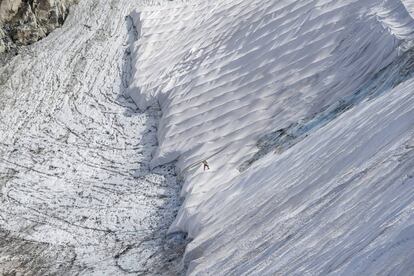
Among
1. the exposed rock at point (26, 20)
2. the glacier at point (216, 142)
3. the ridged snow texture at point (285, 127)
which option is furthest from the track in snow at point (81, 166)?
the ridged snow texture at point (285, 127)

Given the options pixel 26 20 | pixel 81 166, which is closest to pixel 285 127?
pixel 81 166

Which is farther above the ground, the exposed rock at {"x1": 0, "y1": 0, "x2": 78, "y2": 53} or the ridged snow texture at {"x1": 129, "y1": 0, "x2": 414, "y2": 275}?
the exposed rock at {"x1": 0, "y1": 0, "x2": 78, "y2": 53}

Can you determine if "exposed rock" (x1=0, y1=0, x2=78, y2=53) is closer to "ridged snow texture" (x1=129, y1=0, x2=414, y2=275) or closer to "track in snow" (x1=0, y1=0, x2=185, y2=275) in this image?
"track in snow" (x1=0, y1=0, x2=185, y2=275)

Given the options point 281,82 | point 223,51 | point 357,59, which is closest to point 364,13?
point 357,59

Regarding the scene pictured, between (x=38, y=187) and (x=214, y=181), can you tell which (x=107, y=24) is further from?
(x=214, y=181)

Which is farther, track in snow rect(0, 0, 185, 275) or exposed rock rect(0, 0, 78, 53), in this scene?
exposed rock rect(0, 0, 78, 53)

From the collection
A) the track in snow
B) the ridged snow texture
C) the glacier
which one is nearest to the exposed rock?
the track in snow

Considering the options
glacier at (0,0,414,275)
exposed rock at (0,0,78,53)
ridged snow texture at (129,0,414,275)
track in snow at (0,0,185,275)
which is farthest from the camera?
exposed rock at (0,0,78,53)

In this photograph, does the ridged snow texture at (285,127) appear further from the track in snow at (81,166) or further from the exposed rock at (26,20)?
the exposed rock at (26,20)
